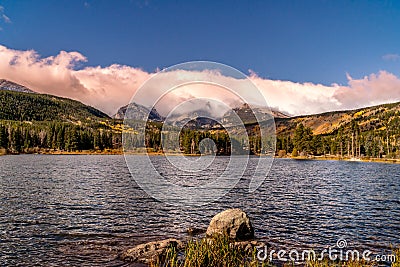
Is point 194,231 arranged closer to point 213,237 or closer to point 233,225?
point 233,225

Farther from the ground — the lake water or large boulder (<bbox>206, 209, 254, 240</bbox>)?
large boulder (<bbox>206, 209, 254, 240</bbox>)

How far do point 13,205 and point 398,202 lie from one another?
4423 centimetres

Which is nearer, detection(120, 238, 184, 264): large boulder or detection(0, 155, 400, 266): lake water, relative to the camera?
detection(120, 238, 184, 264): large boulder

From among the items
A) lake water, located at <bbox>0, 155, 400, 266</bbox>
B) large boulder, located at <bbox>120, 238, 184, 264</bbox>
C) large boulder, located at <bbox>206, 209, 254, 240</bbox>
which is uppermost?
large boulder, located at <bbox>206, 209, 254, 240</bbox>

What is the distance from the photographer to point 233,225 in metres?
22.9

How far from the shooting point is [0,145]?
190750 mm

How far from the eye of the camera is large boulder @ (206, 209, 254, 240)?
2267cm

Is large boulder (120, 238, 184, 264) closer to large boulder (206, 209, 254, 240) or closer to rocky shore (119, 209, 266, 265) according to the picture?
rocky shore (119, 209, 266, 265)

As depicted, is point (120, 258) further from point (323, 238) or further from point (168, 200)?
point (168, 200)

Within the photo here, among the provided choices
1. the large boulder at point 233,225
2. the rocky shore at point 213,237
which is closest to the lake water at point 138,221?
the rocky shore at point 213,237

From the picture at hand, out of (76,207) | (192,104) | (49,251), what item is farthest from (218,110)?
(76,207)

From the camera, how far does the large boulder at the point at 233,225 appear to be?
22.7 metres

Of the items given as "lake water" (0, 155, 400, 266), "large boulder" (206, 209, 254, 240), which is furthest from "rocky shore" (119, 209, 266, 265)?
"lake water" (0, 155, 400, 266)

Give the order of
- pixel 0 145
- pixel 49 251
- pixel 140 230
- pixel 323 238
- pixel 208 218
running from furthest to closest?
pixel 0 145 → pixel 208 218 → pixel 140 230 → pixel 323 238 → pixel 49 251
